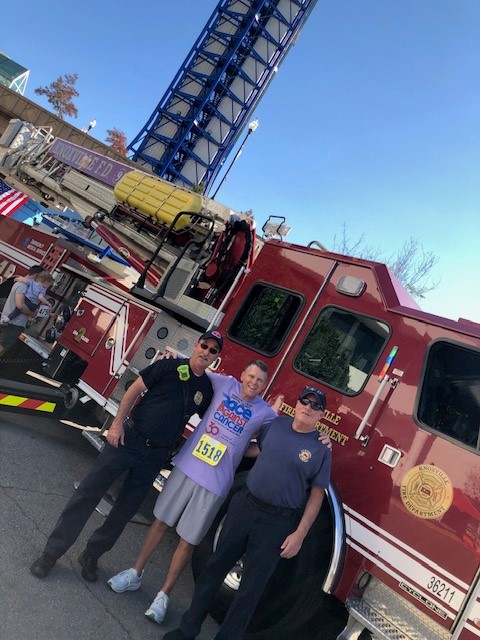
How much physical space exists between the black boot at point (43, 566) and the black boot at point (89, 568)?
22 cm

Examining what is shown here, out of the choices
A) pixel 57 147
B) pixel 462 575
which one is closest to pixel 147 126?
pixel 57 147

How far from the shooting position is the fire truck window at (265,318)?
423cm

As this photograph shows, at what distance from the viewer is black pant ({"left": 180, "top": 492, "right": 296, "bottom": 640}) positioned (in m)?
2.92

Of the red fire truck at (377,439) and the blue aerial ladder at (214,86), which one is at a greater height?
the blue aerial ladder at (214,86)

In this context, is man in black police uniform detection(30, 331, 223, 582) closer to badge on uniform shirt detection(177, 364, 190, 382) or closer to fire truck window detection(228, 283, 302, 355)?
badge on uniform shirt detection(177, 364, 190, 382)

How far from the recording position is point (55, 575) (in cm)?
324

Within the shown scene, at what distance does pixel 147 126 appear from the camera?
1642 inches

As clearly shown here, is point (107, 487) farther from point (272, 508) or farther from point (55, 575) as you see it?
point (272, 508)

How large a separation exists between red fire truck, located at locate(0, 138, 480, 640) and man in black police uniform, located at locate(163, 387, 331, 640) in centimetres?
33

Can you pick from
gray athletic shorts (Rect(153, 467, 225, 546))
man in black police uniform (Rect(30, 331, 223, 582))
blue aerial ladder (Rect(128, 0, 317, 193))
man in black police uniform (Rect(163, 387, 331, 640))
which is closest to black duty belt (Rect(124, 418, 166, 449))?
man in black police uniform (Rect(30, 331, 223, 582))

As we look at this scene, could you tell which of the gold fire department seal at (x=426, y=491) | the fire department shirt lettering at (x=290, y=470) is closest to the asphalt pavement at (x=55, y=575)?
the fire department shirt lettering at (x=290, y=470)

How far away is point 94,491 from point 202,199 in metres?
4.31

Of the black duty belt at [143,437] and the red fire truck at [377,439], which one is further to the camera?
the black duty belt at [143,437]

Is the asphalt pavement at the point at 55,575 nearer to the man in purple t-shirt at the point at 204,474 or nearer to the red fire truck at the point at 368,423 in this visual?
the man in purple t-shirt at the point at 204,474
